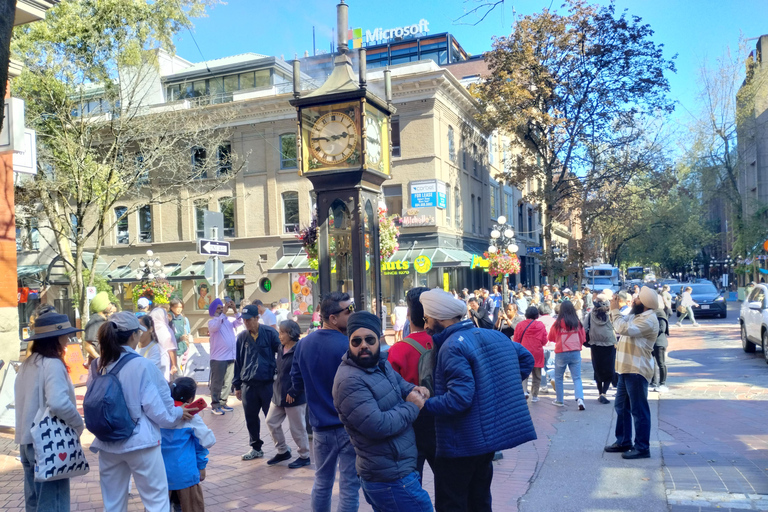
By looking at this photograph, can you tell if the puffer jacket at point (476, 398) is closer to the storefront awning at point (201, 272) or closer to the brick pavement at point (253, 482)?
the brick pavement at point (253, 482)

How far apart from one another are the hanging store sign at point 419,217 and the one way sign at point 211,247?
55.1 feet

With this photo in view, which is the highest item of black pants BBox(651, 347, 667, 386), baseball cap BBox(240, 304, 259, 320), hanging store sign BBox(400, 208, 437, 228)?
hanging store sign BBox(400, 208, 437, 228)

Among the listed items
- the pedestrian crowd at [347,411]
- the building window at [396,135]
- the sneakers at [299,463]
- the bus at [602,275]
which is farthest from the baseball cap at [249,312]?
the bus at [602,275]

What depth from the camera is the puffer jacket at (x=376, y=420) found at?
10.9ft

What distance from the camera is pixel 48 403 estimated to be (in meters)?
4.14

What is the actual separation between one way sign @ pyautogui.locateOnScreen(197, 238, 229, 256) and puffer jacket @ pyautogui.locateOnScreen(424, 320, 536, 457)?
8.03 m

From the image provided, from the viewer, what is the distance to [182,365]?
1208cm

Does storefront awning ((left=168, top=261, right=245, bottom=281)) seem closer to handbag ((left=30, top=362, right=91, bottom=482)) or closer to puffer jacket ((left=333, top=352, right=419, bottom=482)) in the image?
handbag ((left=30, top=362, right=91, bottom=482))

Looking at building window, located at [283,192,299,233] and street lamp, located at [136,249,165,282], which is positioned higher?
building window, located at [283,192,299,233]

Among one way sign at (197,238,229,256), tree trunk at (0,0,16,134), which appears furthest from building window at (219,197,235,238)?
tree trunk at (0,0,16,134)

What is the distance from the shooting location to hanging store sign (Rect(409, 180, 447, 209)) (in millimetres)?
27906

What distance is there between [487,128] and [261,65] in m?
11.6

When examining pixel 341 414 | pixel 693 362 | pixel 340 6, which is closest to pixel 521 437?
pixel 341 414

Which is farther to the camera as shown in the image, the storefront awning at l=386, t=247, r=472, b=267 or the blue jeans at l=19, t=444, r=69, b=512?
the storefront awning at l=386, t=247, r=472, b=267
